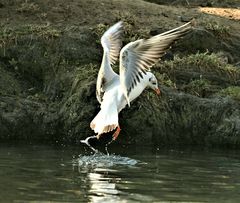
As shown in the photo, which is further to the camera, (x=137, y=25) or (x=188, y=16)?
(x=188, y=16)

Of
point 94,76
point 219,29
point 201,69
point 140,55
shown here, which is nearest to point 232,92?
point 201,69

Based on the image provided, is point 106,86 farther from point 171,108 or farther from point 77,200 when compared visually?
point 77,200

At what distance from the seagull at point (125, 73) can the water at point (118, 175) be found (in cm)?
63

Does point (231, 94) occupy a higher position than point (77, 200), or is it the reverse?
point (231, 94)

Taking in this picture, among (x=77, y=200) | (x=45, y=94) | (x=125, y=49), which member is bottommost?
(x=77, y=200)

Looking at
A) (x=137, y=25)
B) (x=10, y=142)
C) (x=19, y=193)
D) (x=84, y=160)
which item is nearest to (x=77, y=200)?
(x=19, y=193)

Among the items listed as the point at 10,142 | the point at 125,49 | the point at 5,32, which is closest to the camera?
the point at 125,49

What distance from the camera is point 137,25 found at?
15773 mm

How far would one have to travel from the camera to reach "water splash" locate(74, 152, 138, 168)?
1016 cm

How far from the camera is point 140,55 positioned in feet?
32.8

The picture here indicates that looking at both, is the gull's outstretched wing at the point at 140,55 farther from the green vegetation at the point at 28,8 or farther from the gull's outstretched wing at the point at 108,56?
the green vegetation at the point at 28,8

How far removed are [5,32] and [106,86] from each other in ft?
12.9

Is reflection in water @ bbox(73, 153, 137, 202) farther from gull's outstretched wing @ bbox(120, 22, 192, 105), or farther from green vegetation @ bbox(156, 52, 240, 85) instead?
green vegetation @ bbox(156, 52, 240, 85)

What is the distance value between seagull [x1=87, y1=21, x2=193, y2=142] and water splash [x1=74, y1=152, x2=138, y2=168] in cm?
35
